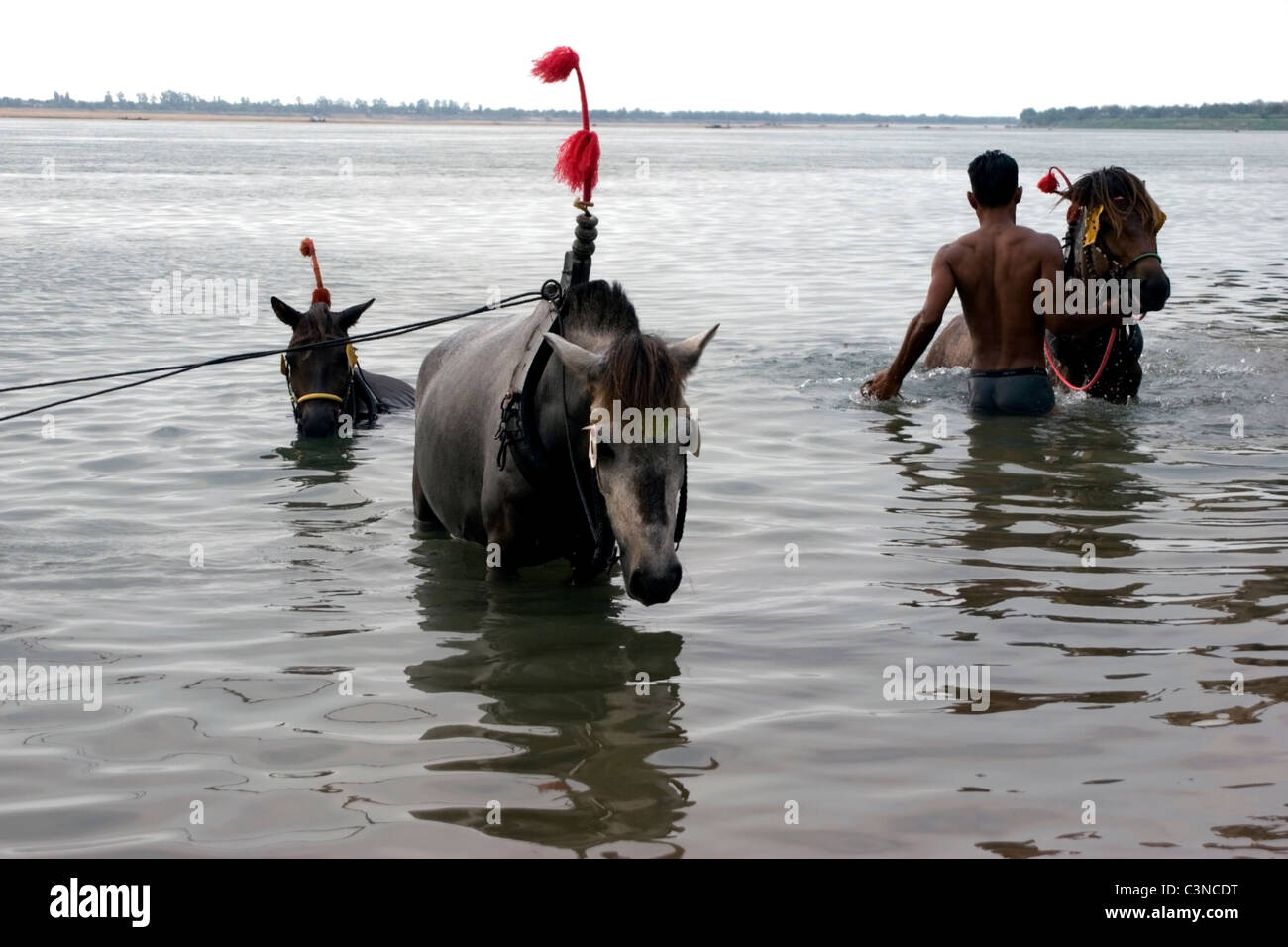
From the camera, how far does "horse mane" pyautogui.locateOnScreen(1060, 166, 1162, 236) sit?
414 inches

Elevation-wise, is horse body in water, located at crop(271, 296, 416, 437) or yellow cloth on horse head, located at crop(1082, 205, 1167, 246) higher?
yellow cloth on horse head, located at crop(1082, 205, 1167, 246)

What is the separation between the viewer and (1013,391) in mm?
11008

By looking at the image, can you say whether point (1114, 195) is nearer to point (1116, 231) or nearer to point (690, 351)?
point (1116, 231)

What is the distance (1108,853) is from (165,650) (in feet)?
13.8

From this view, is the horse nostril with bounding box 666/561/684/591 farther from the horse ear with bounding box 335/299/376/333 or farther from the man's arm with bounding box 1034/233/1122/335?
the horse ear with bounding box 335/299/376/333

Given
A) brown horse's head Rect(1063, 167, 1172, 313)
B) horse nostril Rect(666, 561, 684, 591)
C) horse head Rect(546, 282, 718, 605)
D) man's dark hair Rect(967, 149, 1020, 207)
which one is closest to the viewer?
horse nostril Rect(666, 561, 684, 591)

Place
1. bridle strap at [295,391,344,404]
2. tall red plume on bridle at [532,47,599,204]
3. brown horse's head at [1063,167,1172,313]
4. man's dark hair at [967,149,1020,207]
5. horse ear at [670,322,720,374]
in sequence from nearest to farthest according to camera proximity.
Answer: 1. horse ear at [670,322,720,374]
2. tall red plume on bridle at [532,47,599,204]
3. man's dark hair at [967,149,1020,207]
4. brown horse's head at [1063,167,1172,313]
5. bridle strap at [295,391,344,404]

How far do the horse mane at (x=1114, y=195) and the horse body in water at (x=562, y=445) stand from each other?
4.84m

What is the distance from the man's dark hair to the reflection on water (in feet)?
15.6

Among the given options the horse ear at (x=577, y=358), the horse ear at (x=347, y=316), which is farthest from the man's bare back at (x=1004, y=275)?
the horse ear at (x=577, y=358)

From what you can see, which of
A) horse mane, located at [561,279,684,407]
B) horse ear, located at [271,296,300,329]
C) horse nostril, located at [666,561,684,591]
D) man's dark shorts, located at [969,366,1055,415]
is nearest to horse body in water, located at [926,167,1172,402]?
man's dark shorts, located at [969,366,1055,415]

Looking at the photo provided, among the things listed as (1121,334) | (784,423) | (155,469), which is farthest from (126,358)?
(1121,334)
